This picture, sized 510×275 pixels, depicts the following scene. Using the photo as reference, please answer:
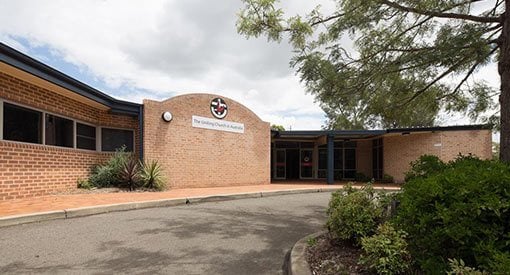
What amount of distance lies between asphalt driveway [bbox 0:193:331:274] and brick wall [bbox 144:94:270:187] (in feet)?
18.9

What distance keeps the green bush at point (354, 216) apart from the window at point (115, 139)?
11204 millimetres

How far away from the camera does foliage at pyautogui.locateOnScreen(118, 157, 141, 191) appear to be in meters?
11.9

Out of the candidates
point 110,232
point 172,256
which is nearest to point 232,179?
point 110,232

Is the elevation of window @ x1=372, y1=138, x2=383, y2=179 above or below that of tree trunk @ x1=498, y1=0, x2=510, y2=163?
below

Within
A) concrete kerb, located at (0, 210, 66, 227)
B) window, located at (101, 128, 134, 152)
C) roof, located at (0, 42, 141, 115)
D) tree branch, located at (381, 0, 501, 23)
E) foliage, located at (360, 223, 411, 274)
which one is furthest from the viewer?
window, located at (101, 128, 134, 152)

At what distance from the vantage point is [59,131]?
11.4 m

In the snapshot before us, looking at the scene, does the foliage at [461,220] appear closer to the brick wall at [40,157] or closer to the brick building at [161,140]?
the brick building at [161,140]

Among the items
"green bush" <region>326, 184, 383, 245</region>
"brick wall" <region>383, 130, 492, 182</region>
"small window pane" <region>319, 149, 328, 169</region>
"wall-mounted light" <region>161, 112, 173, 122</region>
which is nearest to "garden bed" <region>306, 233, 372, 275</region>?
"green bush" <region>326, 184, 383, 245</region>

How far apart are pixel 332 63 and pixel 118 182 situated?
29.3 ft

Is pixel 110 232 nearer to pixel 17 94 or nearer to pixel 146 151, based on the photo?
pixel 17 94

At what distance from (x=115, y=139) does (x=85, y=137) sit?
1367 mm

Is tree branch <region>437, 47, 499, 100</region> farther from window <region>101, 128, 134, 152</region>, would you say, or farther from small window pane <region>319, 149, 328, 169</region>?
small window pane <region>319, 149, 328, 169</region>

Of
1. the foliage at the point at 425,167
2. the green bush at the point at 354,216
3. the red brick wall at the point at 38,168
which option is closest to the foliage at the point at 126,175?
the red brick wall at the point at 38,168

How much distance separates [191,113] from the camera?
1477 centimetres
